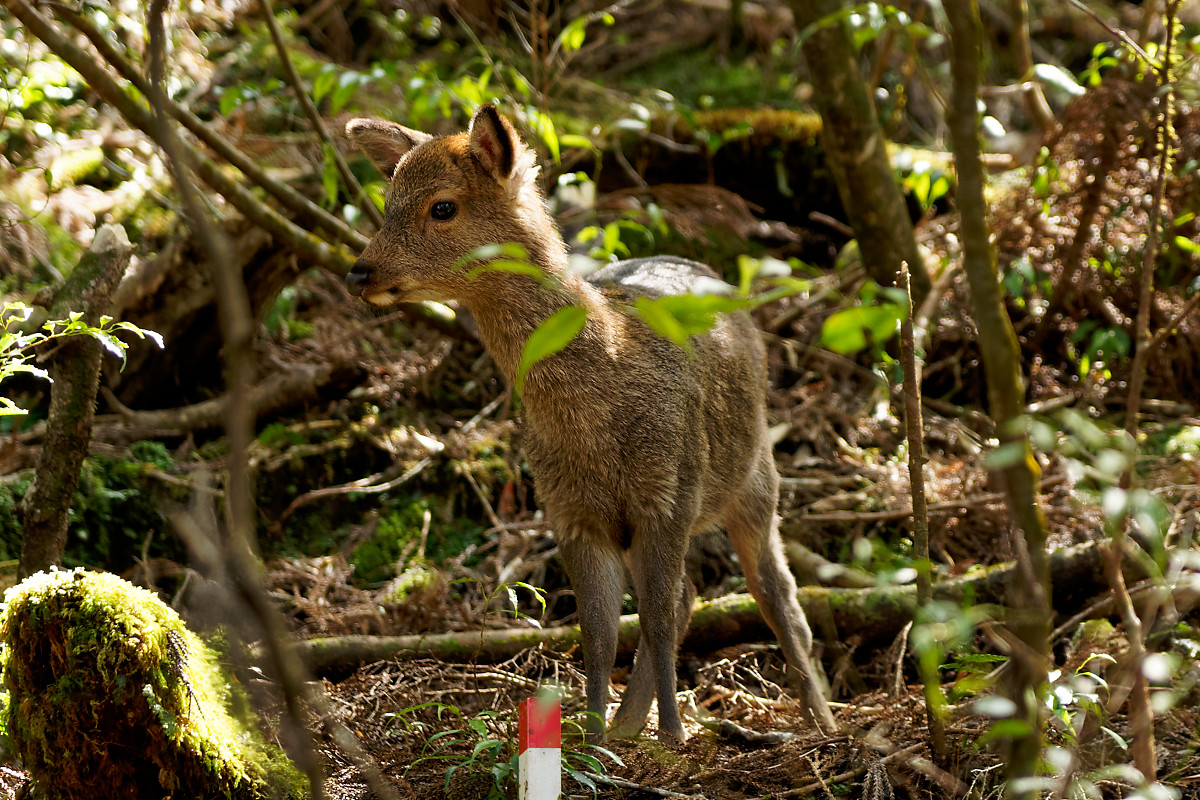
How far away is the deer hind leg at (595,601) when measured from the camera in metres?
4.68

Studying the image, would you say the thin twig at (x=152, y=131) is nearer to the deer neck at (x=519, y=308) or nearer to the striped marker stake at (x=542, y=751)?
the deer neck at (x=519, y=308)

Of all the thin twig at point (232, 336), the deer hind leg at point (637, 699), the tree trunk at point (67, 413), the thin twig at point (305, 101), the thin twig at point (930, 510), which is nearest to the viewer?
the thin twig at point (232, 336)

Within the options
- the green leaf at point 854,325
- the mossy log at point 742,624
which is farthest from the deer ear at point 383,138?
the green leaf at point 854,325

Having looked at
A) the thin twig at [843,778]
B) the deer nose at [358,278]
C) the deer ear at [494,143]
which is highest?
the deer ear at [494,143]

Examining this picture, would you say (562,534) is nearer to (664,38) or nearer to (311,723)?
(311,723)

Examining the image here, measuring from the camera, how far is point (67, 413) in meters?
4.52

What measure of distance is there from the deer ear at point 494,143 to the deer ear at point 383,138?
25.3 inches

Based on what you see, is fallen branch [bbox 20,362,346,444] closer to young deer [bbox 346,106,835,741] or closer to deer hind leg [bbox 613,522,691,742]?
young deer [bbox 346,106,835,741]

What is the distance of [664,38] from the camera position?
13.6 metres

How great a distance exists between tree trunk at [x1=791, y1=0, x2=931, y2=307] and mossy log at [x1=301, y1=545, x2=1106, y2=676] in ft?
7.23

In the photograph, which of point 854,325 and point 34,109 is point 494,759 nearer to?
point 854,325

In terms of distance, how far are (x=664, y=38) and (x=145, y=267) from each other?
339 inches

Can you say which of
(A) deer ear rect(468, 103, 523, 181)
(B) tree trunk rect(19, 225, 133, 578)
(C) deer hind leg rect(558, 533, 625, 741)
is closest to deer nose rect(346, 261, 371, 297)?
(A) deer ear rect(468, 103, 523, 181)

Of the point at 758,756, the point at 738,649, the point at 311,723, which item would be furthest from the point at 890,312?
the point at 738,649
